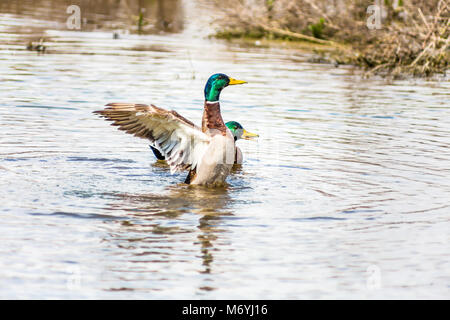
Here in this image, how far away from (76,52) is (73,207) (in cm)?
1267

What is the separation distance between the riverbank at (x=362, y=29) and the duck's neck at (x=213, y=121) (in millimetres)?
9419

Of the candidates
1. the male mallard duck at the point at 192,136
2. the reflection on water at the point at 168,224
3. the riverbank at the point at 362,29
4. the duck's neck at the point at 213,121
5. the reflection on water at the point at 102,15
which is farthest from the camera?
the reflection on water at the point at 102,15

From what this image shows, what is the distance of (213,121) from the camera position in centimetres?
843

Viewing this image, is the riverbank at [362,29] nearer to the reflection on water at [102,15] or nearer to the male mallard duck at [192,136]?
the reflection on water at [102,15]

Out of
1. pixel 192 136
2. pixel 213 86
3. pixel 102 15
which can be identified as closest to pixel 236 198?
pixel 192 136

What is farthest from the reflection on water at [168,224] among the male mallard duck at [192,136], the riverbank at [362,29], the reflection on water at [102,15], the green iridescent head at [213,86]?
the reflection on water at [102,15]

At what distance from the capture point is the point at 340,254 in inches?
251

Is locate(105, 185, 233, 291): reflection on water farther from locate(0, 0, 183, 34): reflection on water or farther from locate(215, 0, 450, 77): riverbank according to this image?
locate(0, 0, 183, 34): reflection on water

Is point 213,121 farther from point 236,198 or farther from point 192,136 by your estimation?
point 236,198

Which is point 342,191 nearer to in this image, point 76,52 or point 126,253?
point 126,253

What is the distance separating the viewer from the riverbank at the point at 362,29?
18.4 metres

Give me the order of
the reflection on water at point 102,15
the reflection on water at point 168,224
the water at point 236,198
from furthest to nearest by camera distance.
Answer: the reflection on water at point 102,15 → the reflection on water at point 168,224 → the water at point 236,198

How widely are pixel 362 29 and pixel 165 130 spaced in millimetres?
13074

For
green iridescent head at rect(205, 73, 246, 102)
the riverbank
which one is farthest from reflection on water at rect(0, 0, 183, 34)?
green iridescent head at rect(205, 73, 246, 102)
